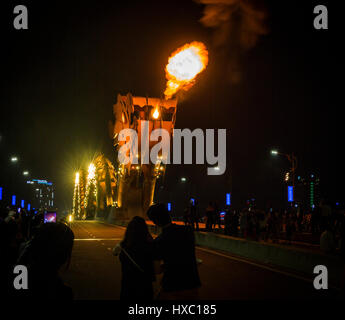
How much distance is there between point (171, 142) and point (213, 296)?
1950 inches

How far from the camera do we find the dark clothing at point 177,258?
190 inches

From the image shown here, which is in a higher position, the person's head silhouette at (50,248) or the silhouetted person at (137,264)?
the person's head silhouette at (50,248)

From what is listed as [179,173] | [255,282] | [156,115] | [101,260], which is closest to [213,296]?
[255,282]

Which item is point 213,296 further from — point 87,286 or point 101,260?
point 101,260

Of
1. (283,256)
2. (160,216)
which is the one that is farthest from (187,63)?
(160,216)

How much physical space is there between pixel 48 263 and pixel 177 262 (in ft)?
6.38

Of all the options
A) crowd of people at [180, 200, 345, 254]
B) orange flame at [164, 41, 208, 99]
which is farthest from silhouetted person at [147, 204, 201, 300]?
orange flame at [164, 41, 208, 99]

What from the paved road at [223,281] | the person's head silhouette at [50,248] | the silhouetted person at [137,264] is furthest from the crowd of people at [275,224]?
the person's head silhouette at [50,248]

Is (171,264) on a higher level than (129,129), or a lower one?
lower

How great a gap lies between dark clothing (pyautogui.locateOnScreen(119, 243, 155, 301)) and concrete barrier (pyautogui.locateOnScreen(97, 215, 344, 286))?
275 inches

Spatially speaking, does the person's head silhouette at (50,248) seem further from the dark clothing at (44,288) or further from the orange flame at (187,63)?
the orange flame at (187,63)

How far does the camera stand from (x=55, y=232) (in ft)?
11.0

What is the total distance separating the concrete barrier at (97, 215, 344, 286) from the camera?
1102 centimetres

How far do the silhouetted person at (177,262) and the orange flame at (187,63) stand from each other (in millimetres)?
32646
